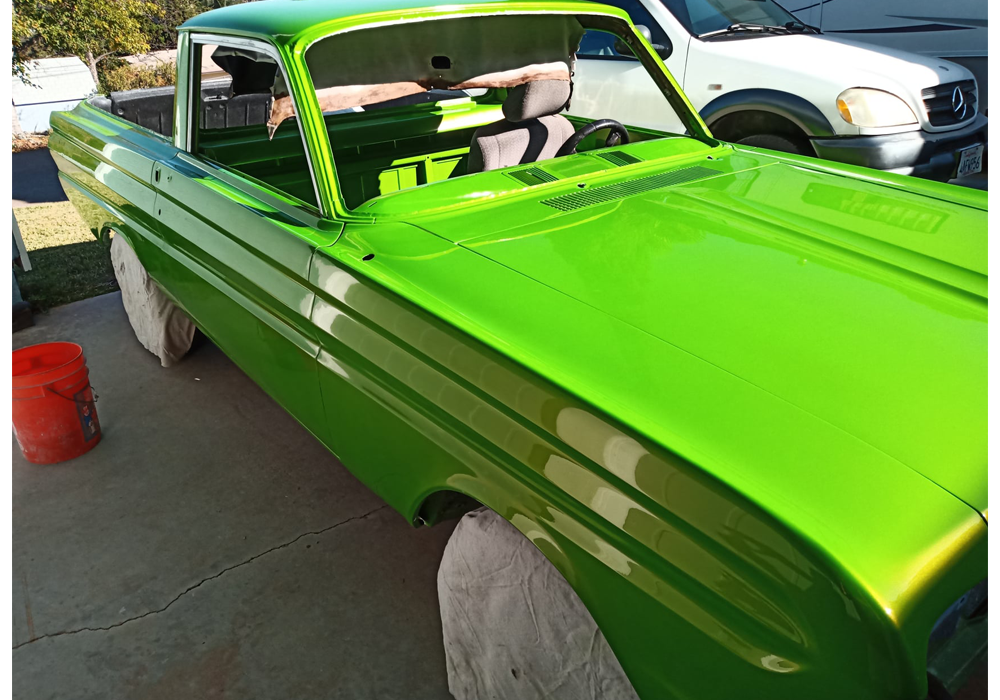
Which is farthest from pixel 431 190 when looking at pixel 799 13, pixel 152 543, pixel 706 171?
pixel 799 13

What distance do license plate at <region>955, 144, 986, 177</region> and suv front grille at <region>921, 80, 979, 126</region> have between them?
20 cm

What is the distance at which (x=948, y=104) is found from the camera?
482 cm

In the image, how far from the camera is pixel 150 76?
12453 millimetres

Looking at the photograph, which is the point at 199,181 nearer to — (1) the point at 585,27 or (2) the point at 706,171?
(1) the point at 585,27

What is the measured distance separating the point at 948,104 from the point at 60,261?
626 centimetres

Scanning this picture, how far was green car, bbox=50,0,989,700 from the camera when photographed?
3.78ft

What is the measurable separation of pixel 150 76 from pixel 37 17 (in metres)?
1.79

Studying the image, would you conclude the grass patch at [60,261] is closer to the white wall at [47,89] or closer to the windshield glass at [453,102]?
the windshield glass at [453,102]

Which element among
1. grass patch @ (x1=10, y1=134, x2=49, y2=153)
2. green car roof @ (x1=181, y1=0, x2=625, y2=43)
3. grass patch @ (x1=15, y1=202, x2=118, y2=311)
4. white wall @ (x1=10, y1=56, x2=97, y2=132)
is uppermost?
white wall @ (x1=10, y1=56, x2=97, y2=132)

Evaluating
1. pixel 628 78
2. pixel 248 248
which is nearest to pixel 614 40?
pixel 628 78

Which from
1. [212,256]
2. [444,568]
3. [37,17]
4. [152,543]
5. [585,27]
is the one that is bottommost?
[152,543]

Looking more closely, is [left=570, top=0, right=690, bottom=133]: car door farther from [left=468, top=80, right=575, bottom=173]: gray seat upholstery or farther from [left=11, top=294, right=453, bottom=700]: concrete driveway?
[left=11, top=294, right=453, bottom=700]: concrete driveway

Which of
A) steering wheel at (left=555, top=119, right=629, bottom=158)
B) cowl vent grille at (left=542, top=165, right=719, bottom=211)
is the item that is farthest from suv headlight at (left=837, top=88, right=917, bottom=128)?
cowl vent grille at (left=542, top=165, right=719, bottom=211)

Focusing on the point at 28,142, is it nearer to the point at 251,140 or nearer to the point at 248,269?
the point at 251,140
